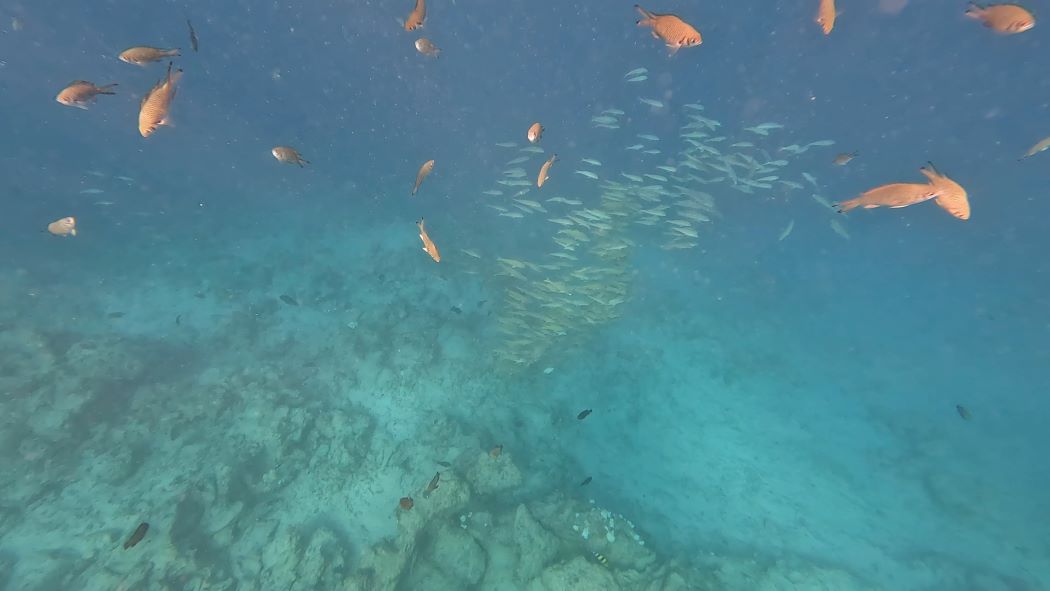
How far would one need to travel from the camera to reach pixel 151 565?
8281mm

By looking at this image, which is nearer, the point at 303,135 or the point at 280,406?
the point at 280,406

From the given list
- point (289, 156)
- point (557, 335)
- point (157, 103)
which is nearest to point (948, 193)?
point (157, 103)

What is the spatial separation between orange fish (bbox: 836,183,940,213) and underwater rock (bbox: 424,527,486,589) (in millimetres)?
8523

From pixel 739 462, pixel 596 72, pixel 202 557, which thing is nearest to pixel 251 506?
pixel 202 557

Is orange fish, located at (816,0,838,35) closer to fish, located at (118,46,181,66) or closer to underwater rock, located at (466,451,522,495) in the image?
fish, located at (118,46,181,66)

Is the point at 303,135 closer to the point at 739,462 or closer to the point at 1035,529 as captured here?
the point at 739,462

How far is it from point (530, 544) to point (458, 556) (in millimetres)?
1453

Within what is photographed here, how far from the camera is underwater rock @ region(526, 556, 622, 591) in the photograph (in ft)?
25.3

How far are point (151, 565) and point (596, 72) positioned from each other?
89.5 ft

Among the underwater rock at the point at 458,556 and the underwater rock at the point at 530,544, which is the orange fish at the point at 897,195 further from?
the underwater rock at the point at 458,556

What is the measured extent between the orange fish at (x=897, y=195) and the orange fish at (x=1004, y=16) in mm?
1758

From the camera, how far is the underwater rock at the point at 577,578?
25.3 feet

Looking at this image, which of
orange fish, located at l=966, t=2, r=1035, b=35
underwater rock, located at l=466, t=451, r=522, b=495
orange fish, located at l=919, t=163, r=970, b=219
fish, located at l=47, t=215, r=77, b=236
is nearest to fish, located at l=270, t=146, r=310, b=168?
fish, located at l=47, t=215, r=77, b=236

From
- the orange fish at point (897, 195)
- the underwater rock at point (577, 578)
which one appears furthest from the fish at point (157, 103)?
the underwater rock at point (577, 578)
